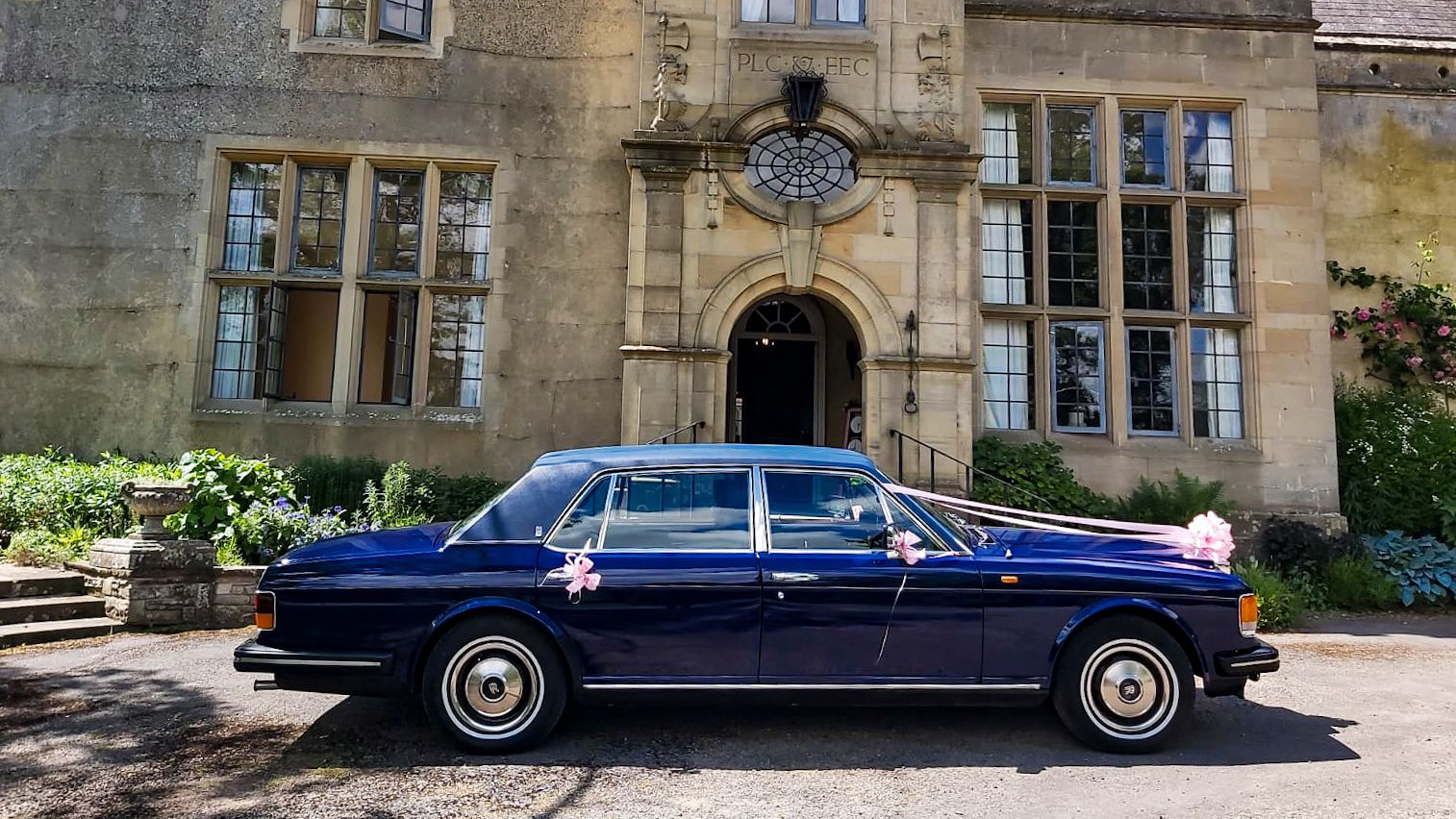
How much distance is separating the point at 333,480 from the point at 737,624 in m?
6.47

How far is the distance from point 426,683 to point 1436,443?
1127cm

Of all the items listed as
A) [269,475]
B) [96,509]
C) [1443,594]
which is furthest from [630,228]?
[1443,594]

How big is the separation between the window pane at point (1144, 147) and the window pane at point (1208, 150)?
268 millimetres

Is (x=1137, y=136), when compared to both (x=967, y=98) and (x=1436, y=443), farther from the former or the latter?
(x=1436, y=443)

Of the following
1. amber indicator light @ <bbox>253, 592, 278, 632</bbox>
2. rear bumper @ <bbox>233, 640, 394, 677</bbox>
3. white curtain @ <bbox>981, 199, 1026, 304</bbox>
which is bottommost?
rear bumper @ <bbox>233, 640, 394, 677</bbox>

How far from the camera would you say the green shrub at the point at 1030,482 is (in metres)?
8.84

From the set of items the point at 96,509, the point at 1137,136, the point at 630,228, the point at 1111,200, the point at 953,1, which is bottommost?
the point at 96,509

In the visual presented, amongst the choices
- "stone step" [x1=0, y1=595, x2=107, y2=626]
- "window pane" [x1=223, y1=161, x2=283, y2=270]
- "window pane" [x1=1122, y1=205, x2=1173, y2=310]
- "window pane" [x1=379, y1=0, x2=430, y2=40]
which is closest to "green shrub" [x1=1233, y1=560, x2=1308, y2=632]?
"window pane" [x1=1122, y1=205, x2=1173, y2=310]

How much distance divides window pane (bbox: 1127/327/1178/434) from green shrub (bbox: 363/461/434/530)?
328 inches

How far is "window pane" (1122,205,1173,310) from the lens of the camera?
1040 centimetres

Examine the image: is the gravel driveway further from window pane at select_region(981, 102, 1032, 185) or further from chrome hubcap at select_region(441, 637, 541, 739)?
window pane at select_region(981, 102, 1032, 185)

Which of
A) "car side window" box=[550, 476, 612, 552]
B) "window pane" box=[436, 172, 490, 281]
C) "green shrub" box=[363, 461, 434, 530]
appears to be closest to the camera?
"car side window" box=[550, 476, 612, 552]

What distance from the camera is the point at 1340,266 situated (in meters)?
11.4

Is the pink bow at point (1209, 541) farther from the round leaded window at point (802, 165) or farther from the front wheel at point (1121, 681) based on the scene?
the round leaded window at point (802, 165)
